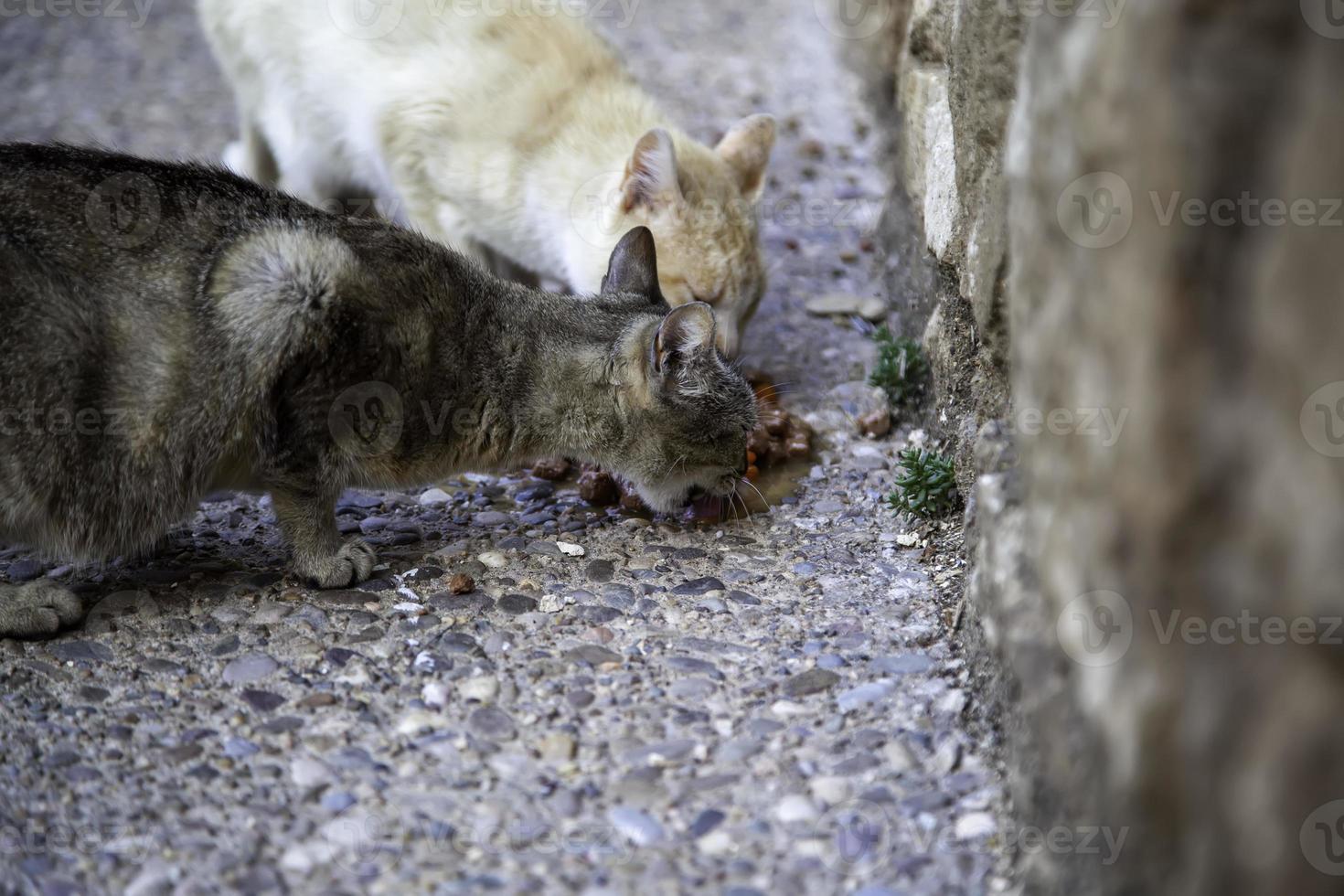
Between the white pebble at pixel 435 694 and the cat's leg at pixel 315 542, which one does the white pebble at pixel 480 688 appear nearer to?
the white pebble at pixel 435 694

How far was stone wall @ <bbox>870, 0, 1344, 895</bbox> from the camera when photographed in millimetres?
1534

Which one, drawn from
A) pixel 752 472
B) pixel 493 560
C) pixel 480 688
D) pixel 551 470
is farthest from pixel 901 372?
pixel 480 688

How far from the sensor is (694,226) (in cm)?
432

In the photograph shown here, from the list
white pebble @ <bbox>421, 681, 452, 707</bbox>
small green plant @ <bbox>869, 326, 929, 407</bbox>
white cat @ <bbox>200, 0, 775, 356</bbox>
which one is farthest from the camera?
white cat @ <bbox>200, 0, 775, 356</bbox>

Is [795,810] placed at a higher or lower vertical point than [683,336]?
lower

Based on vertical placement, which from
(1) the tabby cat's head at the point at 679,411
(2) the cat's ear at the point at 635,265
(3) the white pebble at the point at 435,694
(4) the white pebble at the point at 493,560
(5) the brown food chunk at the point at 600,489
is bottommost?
(3) the white pebble at the point at 435,694

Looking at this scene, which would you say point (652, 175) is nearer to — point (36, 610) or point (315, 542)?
point (315, 542)

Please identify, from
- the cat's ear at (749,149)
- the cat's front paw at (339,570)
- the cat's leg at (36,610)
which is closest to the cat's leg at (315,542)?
the cat's front paw at (339,570)

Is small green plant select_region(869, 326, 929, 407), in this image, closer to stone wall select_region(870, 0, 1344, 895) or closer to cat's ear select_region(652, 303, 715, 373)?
cat's ear select_region(652, 303, 715, 373)

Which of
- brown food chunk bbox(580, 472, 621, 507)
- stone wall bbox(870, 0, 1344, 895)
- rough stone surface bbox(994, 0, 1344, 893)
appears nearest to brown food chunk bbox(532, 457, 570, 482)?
brown food chunk bbox(580, 472, 621, 507)

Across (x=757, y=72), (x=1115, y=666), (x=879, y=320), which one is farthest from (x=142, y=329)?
(x=757, y=72)

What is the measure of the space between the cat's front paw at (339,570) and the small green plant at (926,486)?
1566 millimetres

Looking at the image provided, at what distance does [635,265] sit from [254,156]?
9.36ft

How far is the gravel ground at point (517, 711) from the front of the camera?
236cm
